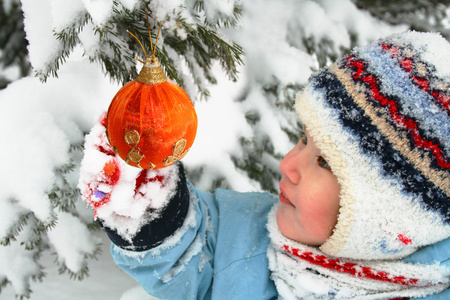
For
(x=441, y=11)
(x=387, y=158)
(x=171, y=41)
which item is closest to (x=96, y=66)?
(x=171, y=41)

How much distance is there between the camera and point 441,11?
1.30m

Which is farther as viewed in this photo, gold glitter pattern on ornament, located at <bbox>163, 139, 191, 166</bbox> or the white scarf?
the white scarf

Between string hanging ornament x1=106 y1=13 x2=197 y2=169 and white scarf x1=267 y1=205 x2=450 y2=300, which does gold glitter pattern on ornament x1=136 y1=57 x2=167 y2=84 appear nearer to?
string hanging ornament x1=106 y1=13 x2=197 y2=169

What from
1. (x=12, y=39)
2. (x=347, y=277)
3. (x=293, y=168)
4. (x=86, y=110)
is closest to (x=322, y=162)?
(x=293, y=168)

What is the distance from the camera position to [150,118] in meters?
0.65

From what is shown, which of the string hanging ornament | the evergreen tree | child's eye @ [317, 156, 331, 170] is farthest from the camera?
the evergreen tree

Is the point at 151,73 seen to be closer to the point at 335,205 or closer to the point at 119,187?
the point at 119,187

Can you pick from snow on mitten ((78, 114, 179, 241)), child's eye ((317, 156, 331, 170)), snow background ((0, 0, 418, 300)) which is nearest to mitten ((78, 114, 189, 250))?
snow on mitten ((78, 114, 179, 241))

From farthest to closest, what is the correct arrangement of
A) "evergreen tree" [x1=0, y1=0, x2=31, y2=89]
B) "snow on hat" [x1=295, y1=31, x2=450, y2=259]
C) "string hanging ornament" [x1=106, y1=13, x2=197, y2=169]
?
1. "evergreen tree" [x1=0, y1=0, x2=31, y2=89]
2. "snow on hat" [x1=295, y1=31, x2=450, y2=259]
3. "string hanging ornament" [x1=106, y1=13, x2=197, y2=169]

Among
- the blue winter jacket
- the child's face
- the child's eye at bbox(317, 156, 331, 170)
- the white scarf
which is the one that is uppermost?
the child's eye at bbox(317, 156, 331, 170)

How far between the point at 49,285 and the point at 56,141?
30.1 inches

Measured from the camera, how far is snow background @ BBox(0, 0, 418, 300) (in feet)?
2.91

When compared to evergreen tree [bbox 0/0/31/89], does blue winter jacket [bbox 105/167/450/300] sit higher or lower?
lower

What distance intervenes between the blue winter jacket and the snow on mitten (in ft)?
0.09
